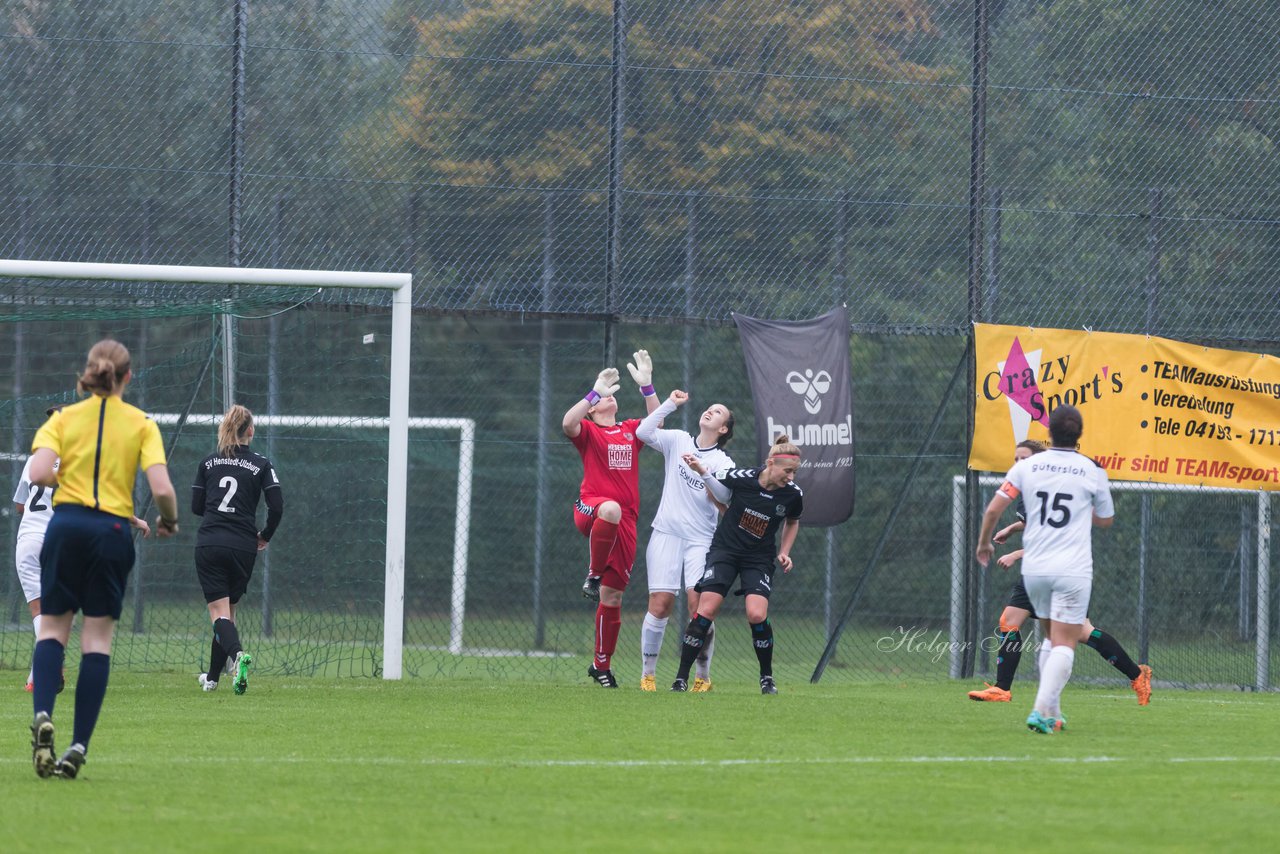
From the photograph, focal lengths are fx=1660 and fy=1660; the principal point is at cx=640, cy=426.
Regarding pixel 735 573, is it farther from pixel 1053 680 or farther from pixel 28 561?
pixel 28 561

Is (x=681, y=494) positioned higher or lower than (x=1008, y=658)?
higher

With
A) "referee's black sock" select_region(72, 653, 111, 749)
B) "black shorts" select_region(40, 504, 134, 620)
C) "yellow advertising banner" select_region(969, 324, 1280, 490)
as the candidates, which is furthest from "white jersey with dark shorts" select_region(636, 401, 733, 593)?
"referee's black sock" select_region(72, 653, 111, 749)

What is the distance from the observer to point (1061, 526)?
922 cm

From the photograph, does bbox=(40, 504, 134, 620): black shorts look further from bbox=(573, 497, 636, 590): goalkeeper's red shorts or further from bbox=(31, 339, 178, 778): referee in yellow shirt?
bbox=(573, 497, 636, 590): goalkeeper's red shorts

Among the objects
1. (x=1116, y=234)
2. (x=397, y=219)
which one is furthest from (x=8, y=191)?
(x=1116, y=234)

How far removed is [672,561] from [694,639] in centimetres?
75

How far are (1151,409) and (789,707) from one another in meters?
5.78

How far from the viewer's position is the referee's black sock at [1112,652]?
11539 mm

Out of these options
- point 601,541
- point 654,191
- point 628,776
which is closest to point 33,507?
point 601,541


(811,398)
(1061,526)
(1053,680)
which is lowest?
(1053,680)

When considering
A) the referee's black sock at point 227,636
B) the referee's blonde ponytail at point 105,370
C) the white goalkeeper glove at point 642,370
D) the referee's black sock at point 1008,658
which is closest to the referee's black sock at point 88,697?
the referee's blonde ponytail at point 105,370

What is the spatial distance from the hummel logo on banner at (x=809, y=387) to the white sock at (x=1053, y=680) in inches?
202

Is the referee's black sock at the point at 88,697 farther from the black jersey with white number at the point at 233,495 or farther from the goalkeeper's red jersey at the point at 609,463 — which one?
the goalkeeper's red jersey at the point at 609,463

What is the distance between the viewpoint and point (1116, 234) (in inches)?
613
